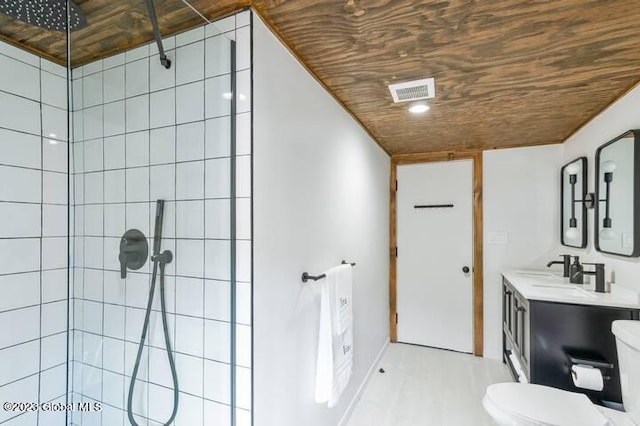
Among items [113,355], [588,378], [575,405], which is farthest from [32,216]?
[588,378]

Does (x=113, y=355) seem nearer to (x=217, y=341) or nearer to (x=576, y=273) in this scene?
(x=217, y=341)

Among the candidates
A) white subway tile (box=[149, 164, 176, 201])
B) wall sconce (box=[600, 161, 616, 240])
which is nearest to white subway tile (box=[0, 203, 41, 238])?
white subway tile (box=[149, 164, 176, 201])

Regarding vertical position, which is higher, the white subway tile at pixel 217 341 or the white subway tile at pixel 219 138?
the white subway tile at pixel 219 138

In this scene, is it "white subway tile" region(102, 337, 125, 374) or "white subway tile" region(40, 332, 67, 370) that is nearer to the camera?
"white subway tile" region(102, 337, 125, 374)

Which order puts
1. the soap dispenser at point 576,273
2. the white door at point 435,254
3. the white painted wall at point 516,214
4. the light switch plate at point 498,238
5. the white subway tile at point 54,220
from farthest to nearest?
the white door at point 435,254 → the light switch plate at point 498,238 → the white painted wall at point 516,214 → the soap dispenser at point 576,273 → the white subway tile at point 54,220

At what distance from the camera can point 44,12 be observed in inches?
51.9

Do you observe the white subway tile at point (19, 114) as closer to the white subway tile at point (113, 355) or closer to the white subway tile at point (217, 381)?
the white subway tile at point (113, 355)

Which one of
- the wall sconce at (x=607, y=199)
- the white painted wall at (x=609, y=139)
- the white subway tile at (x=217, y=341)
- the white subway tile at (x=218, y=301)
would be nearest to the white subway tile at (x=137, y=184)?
the white subway tile at (x=218, y=301)

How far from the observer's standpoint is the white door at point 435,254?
3426 millimetres

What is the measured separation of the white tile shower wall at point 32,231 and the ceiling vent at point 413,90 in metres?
1.78

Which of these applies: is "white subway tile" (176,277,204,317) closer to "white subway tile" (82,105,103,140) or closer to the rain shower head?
"white subway tile" (82,105,103,140)

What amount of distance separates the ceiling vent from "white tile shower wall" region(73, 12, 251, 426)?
0.98 metres

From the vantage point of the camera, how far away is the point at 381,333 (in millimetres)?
3312

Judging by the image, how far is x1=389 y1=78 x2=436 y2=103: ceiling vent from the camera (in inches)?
72.2
